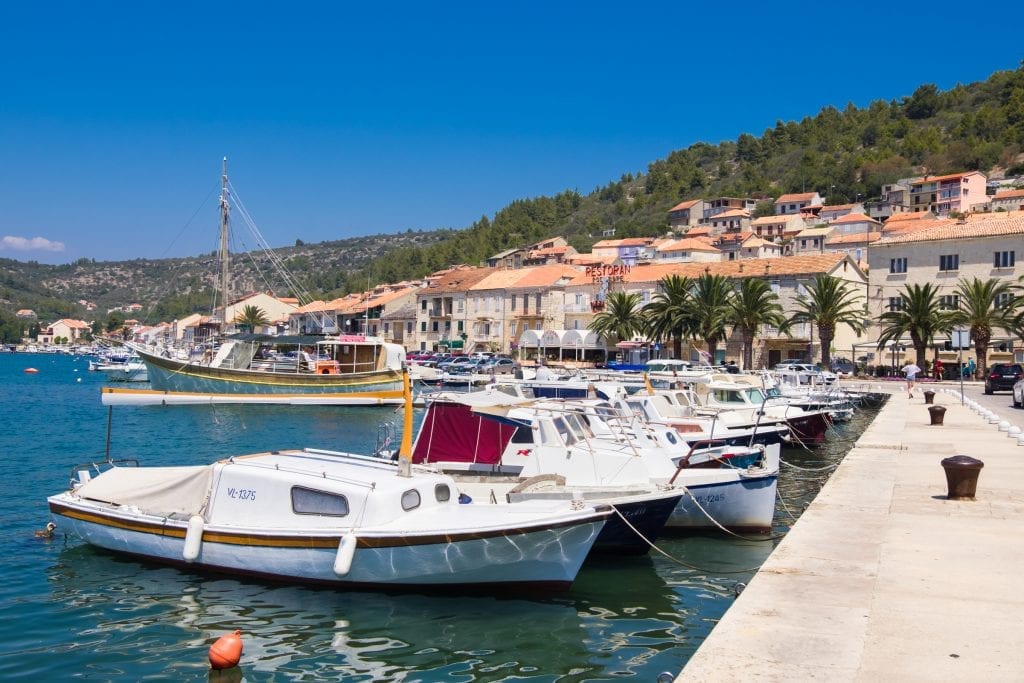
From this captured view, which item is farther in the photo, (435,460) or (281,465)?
(435,460)

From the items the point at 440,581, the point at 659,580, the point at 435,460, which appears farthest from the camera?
the point at 435,460

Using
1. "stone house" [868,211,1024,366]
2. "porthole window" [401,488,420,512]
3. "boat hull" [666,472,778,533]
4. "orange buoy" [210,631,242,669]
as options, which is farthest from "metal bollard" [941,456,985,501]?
"stone house" [868,211,1024,366]

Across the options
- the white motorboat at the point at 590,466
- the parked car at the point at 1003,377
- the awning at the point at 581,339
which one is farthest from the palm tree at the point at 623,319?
the white motorboat at the point at 590,466

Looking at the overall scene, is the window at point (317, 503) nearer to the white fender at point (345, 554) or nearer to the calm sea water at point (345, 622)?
the white fender at point (345, 554)

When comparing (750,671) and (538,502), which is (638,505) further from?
(750,671)

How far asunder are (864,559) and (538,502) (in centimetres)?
480

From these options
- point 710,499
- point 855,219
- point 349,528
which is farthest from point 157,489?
point 855,219

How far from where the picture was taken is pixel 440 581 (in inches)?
528

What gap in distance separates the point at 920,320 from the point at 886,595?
58807mm

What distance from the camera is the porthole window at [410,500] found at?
44.8ft

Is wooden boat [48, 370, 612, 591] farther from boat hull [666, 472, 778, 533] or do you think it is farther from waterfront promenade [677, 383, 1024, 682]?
boat hull [666, 472, 778, 533]

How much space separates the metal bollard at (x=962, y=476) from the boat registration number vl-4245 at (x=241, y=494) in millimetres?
11897

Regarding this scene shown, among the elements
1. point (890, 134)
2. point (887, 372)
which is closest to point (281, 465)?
point (887, 372)

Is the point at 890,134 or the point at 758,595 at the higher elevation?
the point at 890,134
